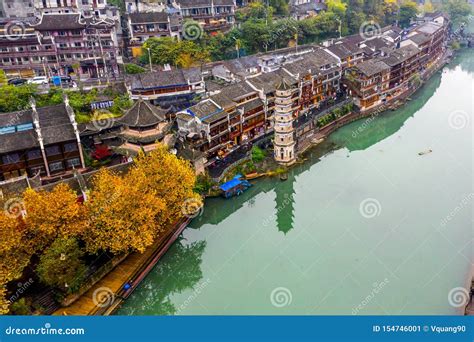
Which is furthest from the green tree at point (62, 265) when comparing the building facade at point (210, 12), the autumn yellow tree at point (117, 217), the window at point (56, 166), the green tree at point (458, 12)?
the green tree at point (458, 12)

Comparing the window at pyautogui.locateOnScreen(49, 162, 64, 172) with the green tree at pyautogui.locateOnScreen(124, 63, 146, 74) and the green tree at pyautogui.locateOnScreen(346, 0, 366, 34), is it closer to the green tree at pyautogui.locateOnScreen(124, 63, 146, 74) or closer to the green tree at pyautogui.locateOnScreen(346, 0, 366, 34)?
the green tree at pyautogui.locateOnScreen(124, 63, 146, 74)

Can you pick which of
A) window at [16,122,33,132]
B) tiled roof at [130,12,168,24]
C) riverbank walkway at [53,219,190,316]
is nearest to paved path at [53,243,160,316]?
riverbank walkway at [53,219,190,316]

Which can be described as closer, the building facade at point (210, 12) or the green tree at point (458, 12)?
the building facade at point (210, 12)

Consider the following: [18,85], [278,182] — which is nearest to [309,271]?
[278,182]

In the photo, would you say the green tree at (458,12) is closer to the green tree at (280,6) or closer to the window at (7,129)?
the green tree at (280,6)

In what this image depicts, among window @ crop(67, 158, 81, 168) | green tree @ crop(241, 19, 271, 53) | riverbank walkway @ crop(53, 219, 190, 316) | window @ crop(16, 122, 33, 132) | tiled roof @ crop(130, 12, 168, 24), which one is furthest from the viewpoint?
green tree @ crop(241, 19, 271, 53)

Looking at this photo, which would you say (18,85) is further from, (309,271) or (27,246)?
(309,271)

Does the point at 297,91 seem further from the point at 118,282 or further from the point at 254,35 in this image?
the point at 118,282
